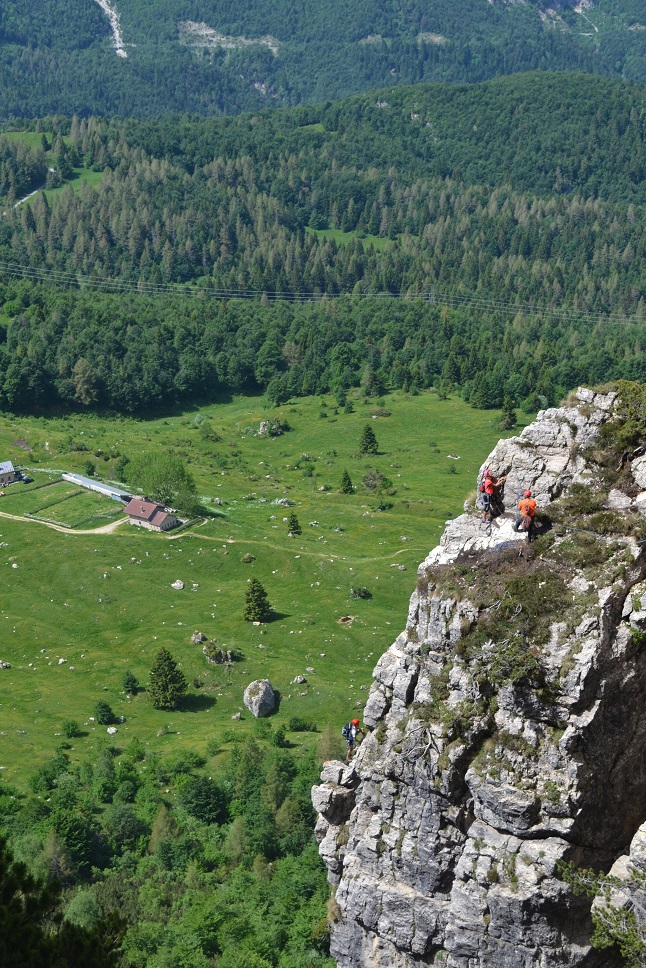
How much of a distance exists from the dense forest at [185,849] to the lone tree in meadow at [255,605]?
2690 centimetres

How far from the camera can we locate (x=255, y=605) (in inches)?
5290

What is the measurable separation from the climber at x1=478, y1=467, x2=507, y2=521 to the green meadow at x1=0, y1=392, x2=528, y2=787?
6010 cm

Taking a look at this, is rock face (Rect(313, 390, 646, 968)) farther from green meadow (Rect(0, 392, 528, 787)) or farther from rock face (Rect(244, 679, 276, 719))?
rock face (Rect(244, 679, 276, 719))

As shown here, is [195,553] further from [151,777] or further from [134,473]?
[151,777]

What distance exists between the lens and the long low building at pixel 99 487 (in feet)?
562

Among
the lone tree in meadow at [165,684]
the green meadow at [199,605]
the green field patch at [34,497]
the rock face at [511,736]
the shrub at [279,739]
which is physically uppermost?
the rock face at [511,736]

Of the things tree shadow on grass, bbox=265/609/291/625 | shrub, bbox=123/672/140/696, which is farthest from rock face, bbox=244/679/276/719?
tree shadow on grass, bbox=265/609/291/625

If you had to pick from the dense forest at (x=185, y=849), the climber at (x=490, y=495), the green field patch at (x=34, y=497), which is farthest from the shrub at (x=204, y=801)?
the green field patch at (x=34, y=497)

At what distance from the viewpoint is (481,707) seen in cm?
4391

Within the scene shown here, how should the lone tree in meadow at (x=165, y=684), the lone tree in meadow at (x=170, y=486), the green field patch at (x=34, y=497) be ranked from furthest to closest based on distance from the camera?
1. the green field patch at (x=34, y=497)
2. the lone tree in meadow at (x=170, y=486)
3. the lone tree in meadow at (x=165, y=684)

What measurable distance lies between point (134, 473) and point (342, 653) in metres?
65.4

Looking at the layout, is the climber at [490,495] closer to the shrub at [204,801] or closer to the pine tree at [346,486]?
the shrub at [204,801]

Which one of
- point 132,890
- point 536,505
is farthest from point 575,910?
point 132,890

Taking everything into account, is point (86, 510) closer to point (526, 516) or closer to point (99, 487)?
point (99, 487)
